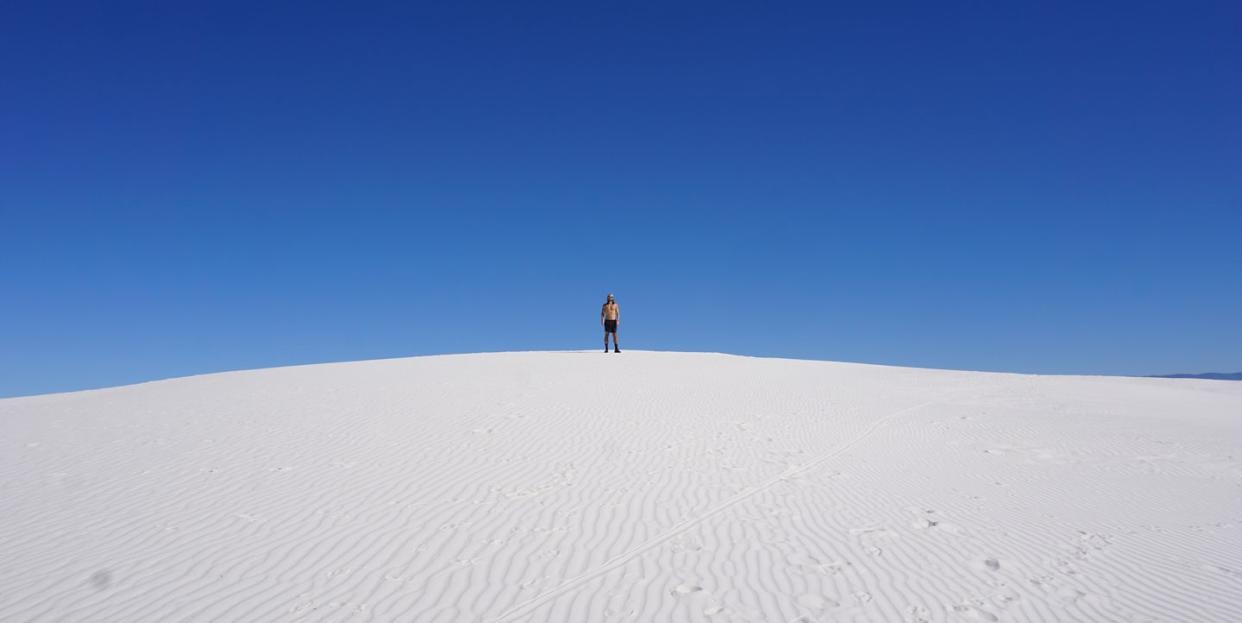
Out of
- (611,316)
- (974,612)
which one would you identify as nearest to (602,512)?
(974,612)

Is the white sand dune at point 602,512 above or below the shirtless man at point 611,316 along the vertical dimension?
below

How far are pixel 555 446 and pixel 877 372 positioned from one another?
55.4ft

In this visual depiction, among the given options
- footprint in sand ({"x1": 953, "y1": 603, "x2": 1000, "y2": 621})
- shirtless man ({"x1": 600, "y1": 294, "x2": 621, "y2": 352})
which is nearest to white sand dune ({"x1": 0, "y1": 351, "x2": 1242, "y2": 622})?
footprint in sand ({"x1": 953, "y1": 603, "x2": 1000, "y2": 621})

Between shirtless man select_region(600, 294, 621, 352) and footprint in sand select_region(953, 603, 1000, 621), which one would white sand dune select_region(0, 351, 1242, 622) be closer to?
footprint in sand select_region(953, 603, 1000, 621)

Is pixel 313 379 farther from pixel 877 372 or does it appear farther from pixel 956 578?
pixel 877 372

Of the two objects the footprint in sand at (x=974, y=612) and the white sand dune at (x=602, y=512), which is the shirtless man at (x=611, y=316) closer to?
the white sand dune at (x=602, y=512)

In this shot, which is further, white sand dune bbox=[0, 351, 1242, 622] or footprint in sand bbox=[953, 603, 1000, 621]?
white sand dune bbox=[0, 351, 1242, 622]

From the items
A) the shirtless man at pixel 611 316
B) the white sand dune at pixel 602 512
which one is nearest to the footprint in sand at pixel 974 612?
the white sand dune at pixel 602 512

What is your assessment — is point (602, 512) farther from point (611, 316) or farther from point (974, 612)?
point (611, 316)

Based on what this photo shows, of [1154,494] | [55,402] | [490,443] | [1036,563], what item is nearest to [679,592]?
[1036,563]

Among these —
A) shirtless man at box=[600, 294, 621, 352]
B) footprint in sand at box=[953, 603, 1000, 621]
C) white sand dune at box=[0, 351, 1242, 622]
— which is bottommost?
footprint in sand at box=[953, 603, 1000, 621]

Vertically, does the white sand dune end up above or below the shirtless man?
below

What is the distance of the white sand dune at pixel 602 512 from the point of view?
4938mm

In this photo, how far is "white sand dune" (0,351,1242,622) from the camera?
4938 mm
